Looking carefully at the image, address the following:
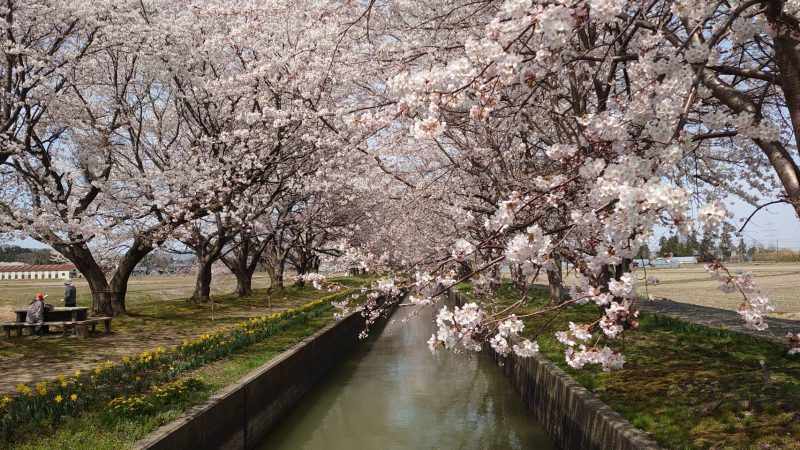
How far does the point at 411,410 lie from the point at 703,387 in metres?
5.29

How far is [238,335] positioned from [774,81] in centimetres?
1046

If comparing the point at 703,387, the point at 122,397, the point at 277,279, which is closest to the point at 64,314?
the point at 122,397

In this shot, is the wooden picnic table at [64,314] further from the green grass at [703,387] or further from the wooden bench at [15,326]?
the green grass at [703,387]

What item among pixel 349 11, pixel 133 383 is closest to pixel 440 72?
pixel 133 383

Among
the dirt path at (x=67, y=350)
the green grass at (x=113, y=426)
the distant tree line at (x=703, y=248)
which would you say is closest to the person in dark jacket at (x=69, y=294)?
the dirt path at (x=67, y=350)

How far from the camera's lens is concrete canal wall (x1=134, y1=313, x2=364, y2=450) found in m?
5.71

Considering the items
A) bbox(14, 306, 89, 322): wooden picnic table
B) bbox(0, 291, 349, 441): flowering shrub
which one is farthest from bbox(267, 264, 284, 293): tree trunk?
bbox(0, 291, 349, 441): flowering shrub

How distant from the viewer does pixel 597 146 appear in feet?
14.4

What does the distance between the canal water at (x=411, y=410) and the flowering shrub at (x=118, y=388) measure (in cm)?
182

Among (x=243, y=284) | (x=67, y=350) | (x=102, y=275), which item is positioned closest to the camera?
(x=67, y=350)

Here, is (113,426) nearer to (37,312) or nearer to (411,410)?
(411,410)

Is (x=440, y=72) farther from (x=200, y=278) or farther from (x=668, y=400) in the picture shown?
(x=200, y=278)

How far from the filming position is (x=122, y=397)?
6.48m

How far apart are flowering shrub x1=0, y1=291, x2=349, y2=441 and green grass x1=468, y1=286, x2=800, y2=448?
17.3 ft
